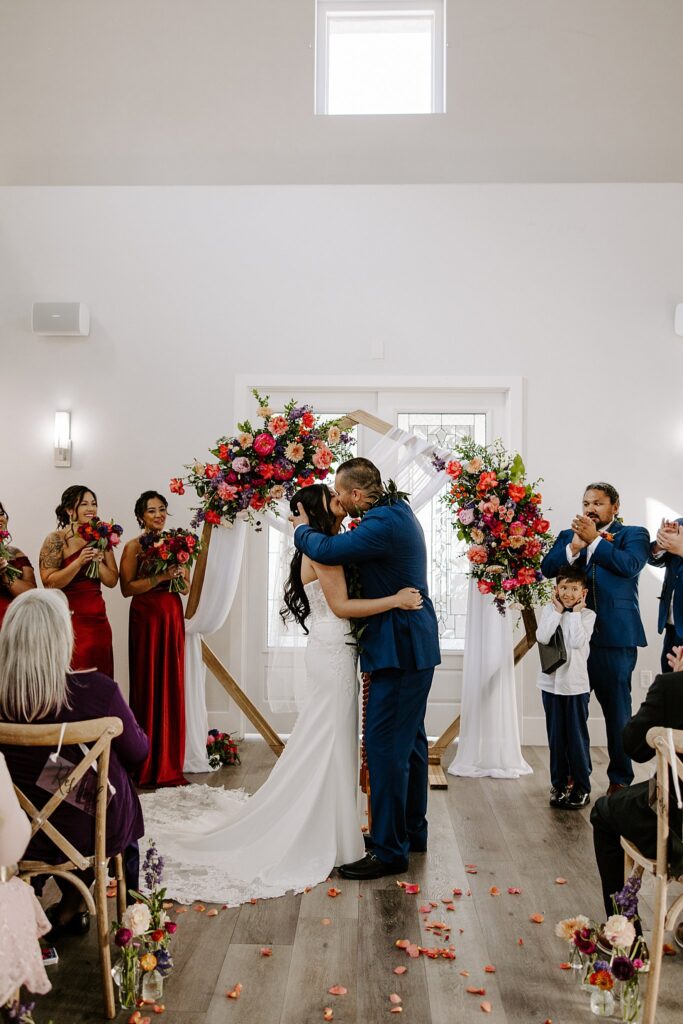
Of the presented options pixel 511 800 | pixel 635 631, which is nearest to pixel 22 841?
pixel 511 800

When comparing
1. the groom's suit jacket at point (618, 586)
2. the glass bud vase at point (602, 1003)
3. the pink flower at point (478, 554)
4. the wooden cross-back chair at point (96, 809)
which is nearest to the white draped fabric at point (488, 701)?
the pink flower at point (478, 554)

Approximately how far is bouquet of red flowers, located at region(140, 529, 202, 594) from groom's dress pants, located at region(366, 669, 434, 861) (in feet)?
6.24

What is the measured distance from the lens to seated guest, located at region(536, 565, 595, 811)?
4.54 metres

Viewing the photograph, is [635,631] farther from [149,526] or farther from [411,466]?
[149,526]

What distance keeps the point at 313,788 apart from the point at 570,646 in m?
1.72

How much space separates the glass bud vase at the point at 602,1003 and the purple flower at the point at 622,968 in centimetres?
15

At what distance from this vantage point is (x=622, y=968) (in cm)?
240

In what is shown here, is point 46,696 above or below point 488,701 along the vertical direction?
above

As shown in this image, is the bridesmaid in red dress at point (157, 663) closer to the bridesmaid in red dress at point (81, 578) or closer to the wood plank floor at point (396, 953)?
the bridesmaid in red dress at point (81, 578)

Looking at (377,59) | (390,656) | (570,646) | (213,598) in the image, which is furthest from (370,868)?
(377,59)

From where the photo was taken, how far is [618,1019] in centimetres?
251

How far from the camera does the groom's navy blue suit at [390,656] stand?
11.6 feet

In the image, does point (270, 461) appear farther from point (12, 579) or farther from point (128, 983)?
point (128, 983)

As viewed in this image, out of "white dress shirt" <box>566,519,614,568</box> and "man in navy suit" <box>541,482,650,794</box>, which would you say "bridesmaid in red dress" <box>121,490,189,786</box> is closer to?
"white dress shirt" <box>566,519,614,568</box>
